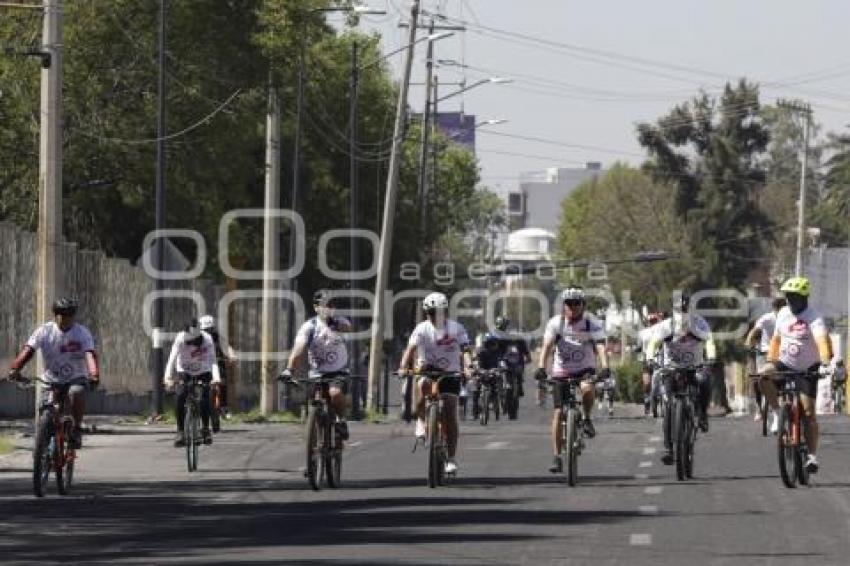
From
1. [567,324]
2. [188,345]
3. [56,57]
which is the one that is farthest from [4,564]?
[56,57]

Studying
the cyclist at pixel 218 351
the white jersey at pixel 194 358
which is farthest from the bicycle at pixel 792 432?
the cyclist at pixel 218 351

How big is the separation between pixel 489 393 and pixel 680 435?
23.1m

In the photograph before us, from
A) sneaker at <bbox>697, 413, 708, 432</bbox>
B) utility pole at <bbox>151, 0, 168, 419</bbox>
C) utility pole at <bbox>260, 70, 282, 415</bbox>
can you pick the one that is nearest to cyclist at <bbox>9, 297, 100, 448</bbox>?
sneaker at <bbox>697, 413, 708, 432</bbox>

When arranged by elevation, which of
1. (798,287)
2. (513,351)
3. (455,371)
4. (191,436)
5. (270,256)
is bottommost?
(191,436)

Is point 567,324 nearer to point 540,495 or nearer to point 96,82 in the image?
point 540,495

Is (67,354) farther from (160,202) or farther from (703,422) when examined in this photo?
(160,202)

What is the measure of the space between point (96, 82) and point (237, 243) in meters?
13.6

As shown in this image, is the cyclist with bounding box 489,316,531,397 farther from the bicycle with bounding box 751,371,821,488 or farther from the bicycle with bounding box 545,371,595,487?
the bicycle with bounding box 751,371,821,488

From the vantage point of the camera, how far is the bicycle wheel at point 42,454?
23.8 metres

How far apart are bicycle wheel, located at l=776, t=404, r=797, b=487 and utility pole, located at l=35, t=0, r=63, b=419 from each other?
1413cm

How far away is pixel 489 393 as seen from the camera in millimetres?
48500

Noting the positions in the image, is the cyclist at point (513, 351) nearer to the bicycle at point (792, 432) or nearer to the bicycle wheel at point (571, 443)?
the bicycle wheel at point (571, 443)

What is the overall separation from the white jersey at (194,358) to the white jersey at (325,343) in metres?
4.48

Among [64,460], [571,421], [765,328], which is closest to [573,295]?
[571,421]
